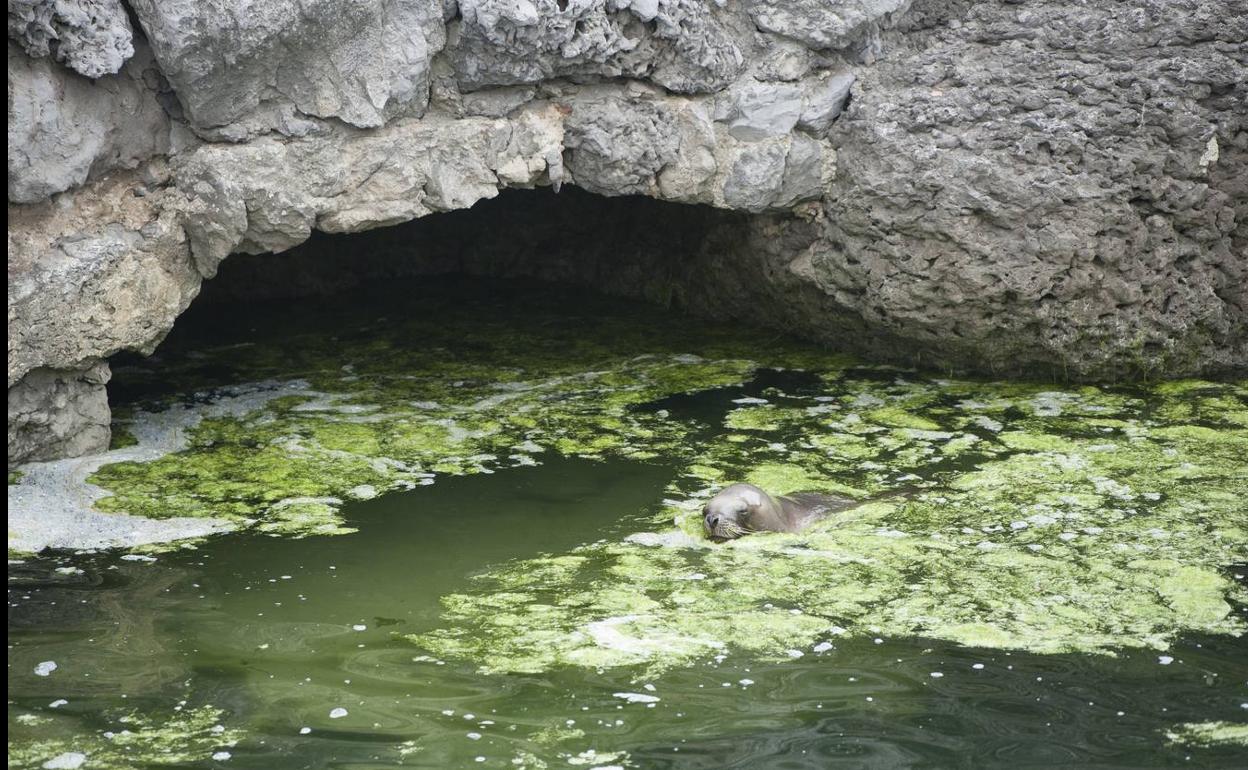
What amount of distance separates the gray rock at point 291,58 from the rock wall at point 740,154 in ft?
0.03

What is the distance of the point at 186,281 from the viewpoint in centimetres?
555

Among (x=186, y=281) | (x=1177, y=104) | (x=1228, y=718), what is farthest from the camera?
(x=1177, y=104)

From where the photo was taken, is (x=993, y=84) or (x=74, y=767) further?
(x=993, y=84)

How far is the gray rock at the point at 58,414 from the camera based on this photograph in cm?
528

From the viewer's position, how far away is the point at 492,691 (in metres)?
3.58

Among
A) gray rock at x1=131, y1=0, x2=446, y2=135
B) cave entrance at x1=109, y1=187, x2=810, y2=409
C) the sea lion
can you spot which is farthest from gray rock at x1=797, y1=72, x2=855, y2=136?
the sea lion

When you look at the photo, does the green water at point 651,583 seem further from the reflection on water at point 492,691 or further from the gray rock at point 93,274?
the gray rock at point 93,274

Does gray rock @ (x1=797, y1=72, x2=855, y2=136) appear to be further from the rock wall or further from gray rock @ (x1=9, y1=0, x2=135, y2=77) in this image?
gray rock @ (x1=9, y1=0, x2=135, y2=77)

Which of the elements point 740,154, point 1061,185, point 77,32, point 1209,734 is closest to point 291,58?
point 77,32

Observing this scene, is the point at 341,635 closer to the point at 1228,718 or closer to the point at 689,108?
the point at 1228,718

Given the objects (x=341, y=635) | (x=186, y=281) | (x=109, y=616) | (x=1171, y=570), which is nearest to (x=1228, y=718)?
(x=1171, y=570)

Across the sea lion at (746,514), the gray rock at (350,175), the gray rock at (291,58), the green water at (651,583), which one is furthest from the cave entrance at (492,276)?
the sea lion at (746,514)

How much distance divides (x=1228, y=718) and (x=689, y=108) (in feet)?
11.9

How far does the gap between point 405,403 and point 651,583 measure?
2.38 metres
